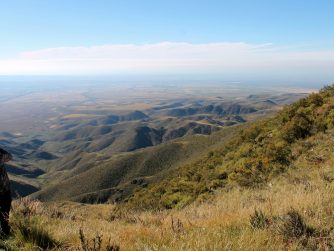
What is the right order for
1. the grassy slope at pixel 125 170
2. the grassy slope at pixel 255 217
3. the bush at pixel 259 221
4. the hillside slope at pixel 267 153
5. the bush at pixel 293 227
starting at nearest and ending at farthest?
1. the grassy slope at pixel 255 217
2. the bush at pixel 293 227
3. the bush at pixel 259 221
4. the hillside slope at pixel 267 153
5. the grassy slope at pixel 125 170

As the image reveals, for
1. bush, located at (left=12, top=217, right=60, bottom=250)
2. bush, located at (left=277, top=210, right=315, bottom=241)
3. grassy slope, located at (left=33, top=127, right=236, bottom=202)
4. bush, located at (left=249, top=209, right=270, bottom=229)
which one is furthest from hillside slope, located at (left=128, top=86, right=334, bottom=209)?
grassy slope, located at (left=33, top=127, right=236, bottom=202)

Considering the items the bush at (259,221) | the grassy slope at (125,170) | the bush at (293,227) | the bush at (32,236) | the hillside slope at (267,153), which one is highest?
the bush at (293,227)

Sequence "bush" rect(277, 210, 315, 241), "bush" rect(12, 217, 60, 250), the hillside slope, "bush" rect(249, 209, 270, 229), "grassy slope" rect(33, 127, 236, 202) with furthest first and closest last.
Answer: "grassy slope" rect(33, 127, 236, 202)
the hillside slope
"bush" rect(249, 209, 270, 229)
"bush" rect(12, 217, 60, 250)
"bush" rect(277, 210, 315, 241)

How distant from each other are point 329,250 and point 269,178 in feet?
29.2

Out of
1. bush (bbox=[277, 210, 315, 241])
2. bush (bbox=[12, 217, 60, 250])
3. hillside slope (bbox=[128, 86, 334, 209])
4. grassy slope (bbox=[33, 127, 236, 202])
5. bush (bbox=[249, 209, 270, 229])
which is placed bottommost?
grassy slope (bbox=[33, 127, 236, 202])

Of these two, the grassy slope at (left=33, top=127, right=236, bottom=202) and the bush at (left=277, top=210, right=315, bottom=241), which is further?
the grassy slope at (left=33, top=127, right=236, bottom=202)

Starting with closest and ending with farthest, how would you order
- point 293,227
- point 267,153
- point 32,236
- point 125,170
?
point 293,227 → point 32,236 → point 267,153 → point 125,170

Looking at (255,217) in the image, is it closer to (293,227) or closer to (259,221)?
(259,221)

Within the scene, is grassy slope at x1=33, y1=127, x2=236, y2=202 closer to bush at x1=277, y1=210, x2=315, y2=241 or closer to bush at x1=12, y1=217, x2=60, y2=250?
bush at x1=277, y1=210, x2=315, y2=241

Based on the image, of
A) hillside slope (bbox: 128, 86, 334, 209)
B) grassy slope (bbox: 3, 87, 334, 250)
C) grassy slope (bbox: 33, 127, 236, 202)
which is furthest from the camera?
grassy slope (bbox: 33, 127, 236, 202)

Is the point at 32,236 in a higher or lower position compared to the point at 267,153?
higher

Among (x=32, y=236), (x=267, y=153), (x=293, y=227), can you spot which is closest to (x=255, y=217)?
(x=293, y=227)

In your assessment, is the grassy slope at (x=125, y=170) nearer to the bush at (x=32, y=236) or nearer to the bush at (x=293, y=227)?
the bush at (x=293, y=227)

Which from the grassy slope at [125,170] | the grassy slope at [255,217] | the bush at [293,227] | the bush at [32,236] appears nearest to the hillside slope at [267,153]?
the grassy slope at [255,217]
